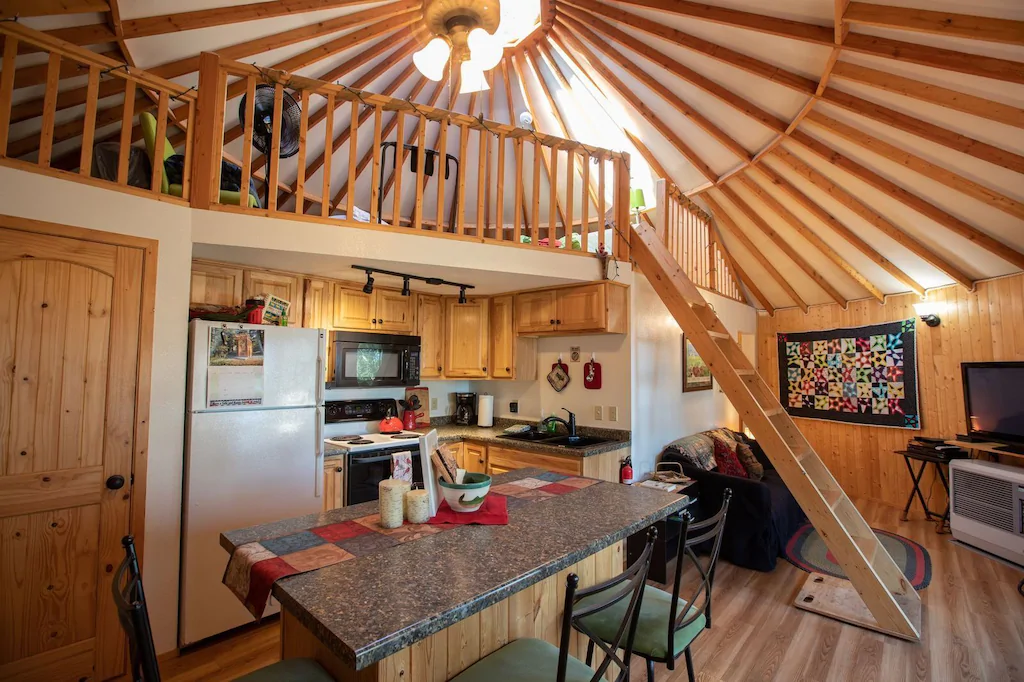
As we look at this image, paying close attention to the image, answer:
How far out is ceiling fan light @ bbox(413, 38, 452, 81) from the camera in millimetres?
2641

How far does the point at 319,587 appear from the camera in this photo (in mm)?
1268

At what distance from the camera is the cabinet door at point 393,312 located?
4104 millimetres

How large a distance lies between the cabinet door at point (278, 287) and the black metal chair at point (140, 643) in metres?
2.42

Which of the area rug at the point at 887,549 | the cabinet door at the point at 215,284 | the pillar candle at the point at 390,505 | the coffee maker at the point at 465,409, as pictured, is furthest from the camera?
the coffee maker at the point at 465,409

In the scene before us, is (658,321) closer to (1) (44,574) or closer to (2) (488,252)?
(2) (488,252)

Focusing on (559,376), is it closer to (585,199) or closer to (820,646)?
(585,199)

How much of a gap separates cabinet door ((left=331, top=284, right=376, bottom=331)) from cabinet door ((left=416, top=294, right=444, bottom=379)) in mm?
499

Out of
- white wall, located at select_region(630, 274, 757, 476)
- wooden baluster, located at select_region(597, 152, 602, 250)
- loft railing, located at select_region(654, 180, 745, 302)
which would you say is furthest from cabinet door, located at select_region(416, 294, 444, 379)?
loft railing, located at select_region(654, 180, 745, 302)

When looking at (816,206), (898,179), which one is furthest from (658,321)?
(898,179)

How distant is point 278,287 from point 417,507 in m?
2.45

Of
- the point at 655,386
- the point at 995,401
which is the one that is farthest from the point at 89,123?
the point at 995,401

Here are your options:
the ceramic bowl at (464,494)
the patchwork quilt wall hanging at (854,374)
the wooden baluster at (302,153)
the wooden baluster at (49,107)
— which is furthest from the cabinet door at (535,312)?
the patchwork quilt wall hanging at (854,374)

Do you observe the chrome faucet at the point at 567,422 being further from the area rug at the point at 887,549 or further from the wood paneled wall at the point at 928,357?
the wood paneled wall at the point at 928,357

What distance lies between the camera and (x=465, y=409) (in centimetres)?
498
